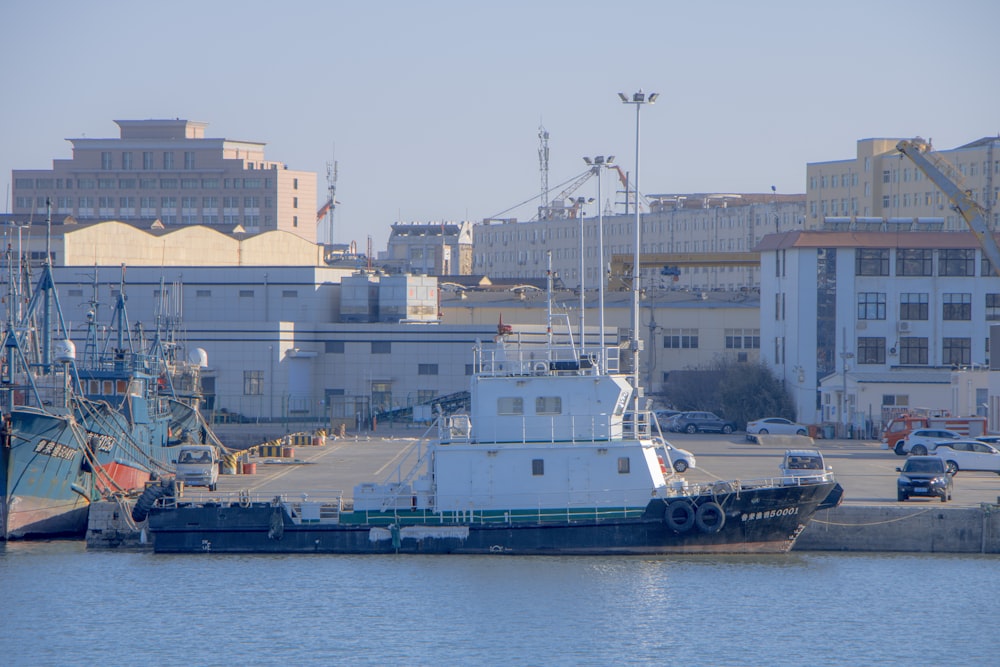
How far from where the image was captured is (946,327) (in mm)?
65375

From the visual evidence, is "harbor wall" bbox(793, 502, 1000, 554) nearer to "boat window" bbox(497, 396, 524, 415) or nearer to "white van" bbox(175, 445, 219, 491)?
"boat window" bbox(497, 396, 524, 415)

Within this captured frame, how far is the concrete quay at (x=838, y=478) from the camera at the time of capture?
33594mm

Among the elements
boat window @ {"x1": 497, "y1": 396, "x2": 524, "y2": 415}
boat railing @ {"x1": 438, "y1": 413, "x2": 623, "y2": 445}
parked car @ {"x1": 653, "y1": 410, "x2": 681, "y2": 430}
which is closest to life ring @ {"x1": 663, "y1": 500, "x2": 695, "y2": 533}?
boat railing @ {"x1": 438, "y1": 413, "x2": 623, "y2": 445}

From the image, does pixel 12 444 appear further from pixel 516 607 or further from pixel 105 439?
pixel 516 607

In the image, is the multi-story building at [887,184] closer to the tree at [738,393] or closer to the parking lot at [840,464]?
the tree at [738,393]

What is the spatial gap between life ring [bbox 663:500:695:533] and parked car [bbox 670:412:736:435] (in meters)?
31.4

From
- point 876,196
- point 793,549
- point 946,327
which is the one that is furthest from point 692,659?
point 876,196

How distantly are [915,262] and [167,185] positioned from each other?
100441 mm

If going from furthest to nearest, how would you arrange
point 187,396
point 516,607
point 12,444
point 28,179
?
point 28,179, point 187,396, point 12,444, point 516,607

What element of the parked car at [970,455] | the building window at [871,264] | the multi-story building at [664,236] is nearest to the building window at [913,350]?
the building window at [871,264]

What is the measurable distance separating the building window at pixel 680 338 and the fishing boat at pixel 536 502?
4950cm

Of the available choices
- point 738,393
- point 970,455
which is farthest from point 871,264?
point 970,455

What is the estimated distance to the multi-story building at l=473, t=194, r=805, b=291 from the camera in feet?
427

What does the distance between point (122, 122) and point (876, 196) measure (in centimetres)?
8038
